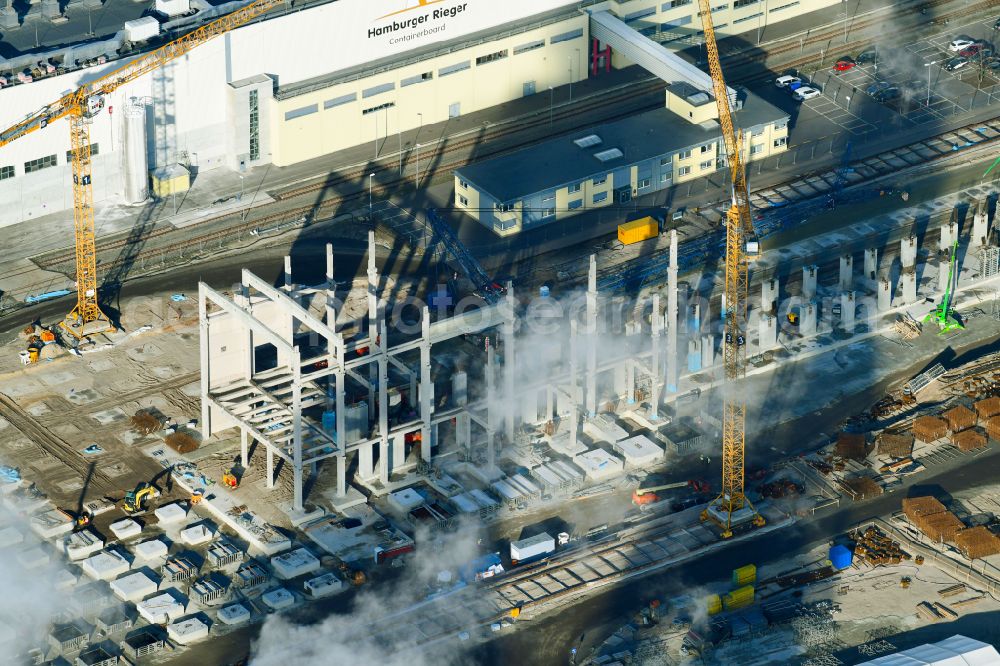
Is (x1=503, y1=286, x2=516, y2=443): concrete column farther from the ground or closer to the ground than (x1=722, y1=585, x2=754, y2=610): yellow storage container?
farther from the ground

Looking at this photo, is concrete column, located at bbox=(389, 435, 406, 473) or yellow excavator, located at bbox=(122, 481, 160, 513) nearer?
yellow excavator, located at bbox=(122, 481, 160, 513)

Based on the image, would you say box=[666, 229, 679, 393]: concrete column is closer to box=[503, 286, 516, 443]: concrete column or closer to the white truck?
box=[503, 286, 516, 443]: concrete column

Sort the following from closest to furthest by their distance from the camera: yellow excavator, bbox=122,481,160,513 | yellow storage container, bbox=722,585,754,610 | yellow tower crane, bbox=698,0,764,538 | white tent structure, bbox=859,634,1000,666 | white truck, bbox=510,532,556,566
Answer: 1. white tent structure, bbox=859,634,1000,666
2. yellow storage container, bbox=722,585,754,610
3. white truck, bbox=510,532,556,566
4. yellow tower crane, bbox=698,0,764,538
5. yellow excavator, bbox=122,481,160,513

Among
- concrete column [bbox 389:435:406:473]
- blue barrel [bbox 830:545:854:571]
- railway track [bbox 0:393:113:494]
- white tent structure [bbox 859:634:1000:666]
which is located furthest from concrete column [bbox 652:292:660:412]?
railway track [bbox 0:393:113:494]

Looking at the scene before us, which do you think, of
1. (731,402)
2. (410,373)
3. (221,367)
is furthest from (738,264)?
(221,367)

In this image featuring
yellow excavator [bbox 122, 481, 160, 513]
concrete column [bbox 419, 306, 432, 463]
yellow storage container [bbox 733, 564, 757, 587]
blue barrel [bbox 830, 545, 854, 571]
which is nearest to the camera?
yellow storage container [bbox 733, 564, 757, 587]

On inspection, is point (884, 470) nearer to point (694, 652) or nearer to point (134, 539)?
point (694, 652)

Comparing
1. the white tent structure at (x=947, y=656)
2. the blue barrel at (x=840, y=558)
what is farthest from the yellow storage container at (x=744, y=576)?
the white tent structure at (x=947, y=656)

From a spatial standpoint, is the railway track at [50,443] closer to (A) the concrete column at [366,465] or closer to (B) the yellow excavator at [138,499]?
(B) the yellow excavator at [138,499]
